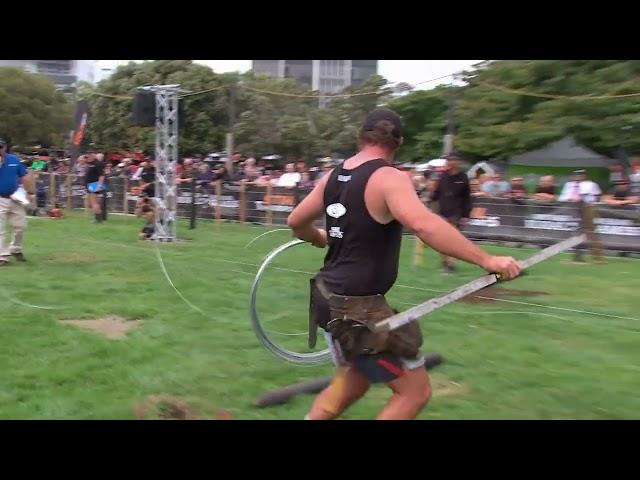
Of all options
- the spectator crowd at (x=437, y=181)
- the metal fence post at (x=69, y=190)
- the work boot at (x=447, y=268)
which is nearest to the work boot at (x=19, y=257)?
the spectator crowd at (x=437, y=181)

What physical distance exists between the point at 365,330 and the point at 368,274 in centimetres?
27

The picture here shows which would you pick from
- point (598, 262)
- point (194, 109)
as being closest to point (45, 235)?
point (598, 262)

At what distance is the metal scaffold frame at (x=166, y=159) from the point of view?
14852 millimetres

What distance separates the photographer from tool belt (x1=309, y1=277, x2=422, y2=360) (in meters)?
3.50

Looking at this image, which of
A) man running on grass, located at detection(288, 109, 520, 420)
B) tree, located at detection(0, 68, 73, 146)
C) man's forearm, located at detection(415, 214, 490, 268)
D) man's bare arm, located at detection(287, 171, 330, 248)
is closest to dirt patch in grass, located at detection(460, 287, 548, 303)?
man's bare arm, located at detection(287, 171, 330, 248)

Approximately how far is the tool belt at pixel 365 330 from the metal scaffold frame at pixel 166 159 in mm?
11860

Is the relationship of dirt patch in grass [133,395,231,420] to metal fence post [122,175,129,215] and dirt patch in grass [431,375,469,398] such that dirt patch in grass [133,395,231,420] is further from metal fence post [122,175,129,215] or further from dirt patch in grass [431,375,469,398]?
metal fence post [122,175,129,215]

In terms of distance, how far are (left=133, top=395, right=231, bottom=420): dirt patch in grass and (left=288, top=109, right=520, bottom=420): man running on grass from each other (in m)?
1.28

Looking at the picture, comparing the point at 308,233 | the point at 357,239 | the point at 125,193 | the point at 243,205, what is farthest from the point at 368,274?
the point at 125,193

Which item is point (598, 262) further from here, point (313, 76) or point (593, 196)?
point (313, 76)

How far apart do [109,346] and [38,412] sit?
5.53 feet

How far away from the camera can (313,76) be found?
8588cm

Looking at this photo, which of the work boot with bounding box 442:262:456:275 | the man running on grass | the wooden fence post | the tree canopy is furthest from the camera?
the tree canopy

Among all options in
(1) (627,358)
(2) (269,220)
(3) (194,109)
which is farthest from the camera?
(3) (194,109)
